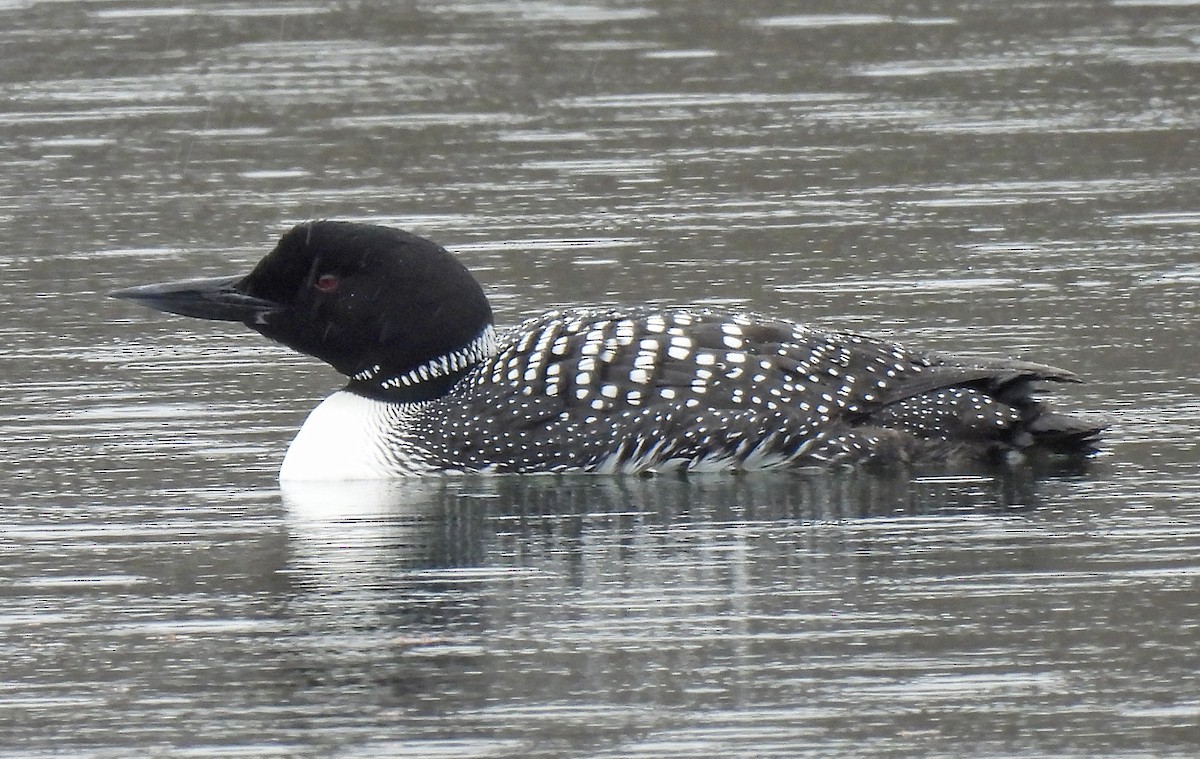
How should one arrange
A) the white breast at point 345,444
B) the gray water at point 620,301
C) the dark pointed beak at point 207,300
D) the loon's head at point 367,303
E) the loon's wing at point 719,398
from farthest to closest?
the dark pointed beak at point 207,300
the loon's head at point 367,303
the white breast at point 345,444
the loon's wing at point 719,398
the gray water at point 620,301

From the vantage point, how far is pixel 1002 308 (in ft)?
30.5

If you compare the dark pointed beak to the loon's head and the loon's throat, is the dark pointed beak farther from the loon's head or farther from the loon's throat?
the loon's throat

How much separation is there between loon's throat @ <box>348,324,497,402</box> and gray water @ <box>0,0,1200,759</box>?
32 centimetres

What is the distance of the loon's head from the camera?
7781 millimetres

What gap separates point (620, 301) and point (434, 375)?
195 cm

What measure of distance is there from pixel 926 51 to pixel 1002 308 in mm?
5778

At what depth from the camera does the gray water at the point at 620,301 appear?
18.0 feet

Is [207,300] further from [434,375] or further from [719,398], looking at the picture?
[719,398]

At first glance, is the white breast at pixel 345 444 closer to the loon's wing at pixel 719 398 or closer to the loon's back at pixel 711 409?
the loon's back at pixel 711 409

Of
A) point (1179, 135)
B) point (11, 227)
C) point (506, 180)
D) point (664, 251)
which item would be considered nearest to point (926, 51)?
point (1179, 135)

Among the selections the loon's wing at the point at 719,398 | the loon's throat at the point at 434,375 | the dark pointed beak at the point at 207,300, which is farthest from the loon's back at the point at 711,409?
the dark pointed beak at the point at 207,300

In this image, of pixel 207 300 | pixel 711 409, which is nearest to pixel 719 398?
pixel 711 409

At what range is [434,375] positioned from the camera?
785 cm

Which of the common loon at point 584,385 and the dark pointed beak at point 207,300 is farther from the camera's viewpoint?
the dark pointed beak at point 207,300
